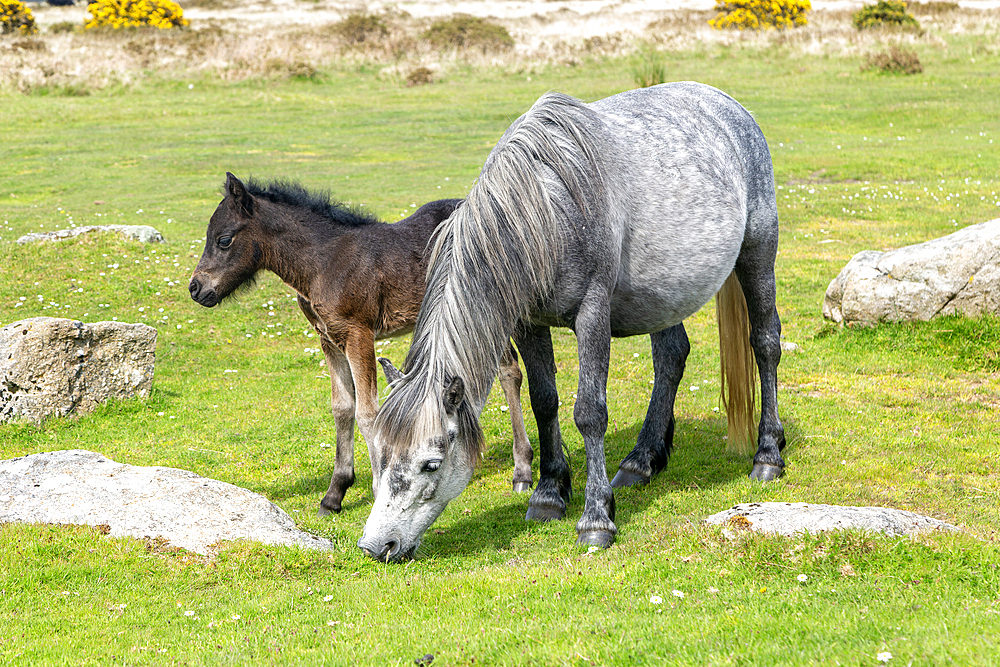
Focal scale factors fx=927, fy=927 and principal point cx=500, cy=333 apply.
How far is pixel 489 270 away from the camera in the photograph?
591 cm

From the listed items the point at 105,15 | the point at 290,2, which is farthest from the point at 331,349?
the point at 290,2

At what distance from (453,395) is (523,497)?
7.96 feet

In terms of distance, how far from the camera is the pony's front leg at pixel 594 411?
632 centimetres

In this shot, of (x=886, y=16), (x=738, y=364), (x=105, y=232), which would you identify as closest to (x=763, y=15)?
(x=886, y=16)

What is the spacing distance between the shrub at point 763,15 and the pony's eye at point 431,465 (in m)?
45.2

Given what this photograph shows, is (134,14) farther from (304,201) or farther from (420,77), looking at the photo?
(304,201)

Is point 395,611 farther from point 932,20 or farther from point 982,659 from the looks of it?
point 932,20

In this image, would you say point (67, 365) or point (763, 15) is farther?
point (763, 15)

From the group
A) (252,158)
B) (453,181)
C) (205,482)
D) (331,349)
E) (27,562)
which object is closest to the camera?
(27,562)

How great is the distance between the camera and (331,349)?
7.52m

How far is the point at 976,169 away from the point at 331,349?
19878mm

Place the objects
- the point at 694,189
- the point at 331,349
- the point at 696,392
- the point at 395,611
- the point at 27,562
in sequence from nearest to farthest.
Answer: the point at 395,611
the point at 27,562
the point at 694,189
the point at 331,349
the point at 696,392

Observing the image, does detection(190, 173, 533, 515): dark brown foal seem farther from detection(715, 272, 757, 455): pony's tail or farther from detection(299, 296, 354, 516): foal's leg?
detection(715, 272, 757, 455): pony's tail

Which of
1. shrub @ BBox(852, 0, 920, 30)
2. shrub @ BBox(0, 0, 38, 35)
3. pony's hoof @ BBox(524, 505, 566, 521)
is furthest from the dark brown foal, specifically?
shrub @ BBox(0, 0, 38, 35)
